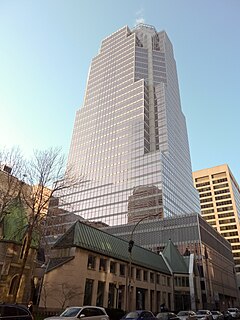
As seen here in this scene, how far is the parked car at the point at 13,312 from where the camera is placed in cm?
1309

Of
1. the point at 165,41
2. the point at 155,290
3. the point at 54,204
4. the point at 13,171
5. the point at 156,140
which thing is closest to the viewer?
the point at 13,171

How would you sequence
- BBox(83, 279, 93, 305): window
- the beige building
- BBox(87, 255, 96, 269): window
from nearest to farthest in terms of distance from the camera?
1. BBox(83, 279, 93, 305): window
2. BBox(87, 255, 96, 269): window
3. the beige building

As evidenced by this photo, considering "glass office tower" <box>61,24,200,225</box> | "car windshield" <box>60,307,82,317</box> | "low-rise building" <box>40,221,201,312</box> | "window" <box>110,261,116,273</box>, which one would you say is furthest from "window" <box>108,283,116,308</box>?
"glass office tower" <box>61,24,200,225</box>

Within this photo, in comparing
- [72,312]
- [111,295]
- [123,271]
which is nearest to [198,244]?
[123,271]

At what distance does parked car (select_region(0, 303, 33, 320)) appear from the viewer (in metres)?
13.1

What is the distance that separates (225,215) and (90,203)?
67811 millimetres

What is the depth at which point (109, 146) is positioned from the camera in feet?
408

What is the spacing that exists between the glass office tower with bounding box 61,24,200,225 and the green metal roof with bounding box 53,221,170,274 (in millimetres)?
42758

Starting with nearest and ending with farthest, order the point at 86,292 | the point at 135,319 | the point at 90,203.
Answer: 1. the point at 135,319
2. the point at 86,292
3. the point at 90,203

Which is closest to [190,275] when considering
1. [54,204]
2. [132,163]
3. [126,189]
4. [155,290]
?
[155,290]

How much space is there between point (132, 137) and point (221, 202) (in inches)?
2317

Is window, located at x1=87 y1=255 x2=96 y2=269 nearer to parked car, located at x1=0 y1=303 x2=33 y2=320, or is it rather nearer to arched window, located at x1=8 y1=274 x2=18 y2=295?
arched window, located at x1=8 y1=274 x2=18 y2=295

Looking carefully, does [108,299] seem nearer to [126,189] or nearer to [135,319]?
[135,319]

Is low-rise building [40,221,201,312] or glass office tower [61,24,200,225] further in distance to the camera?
glass office tower [61,24,200,225]
